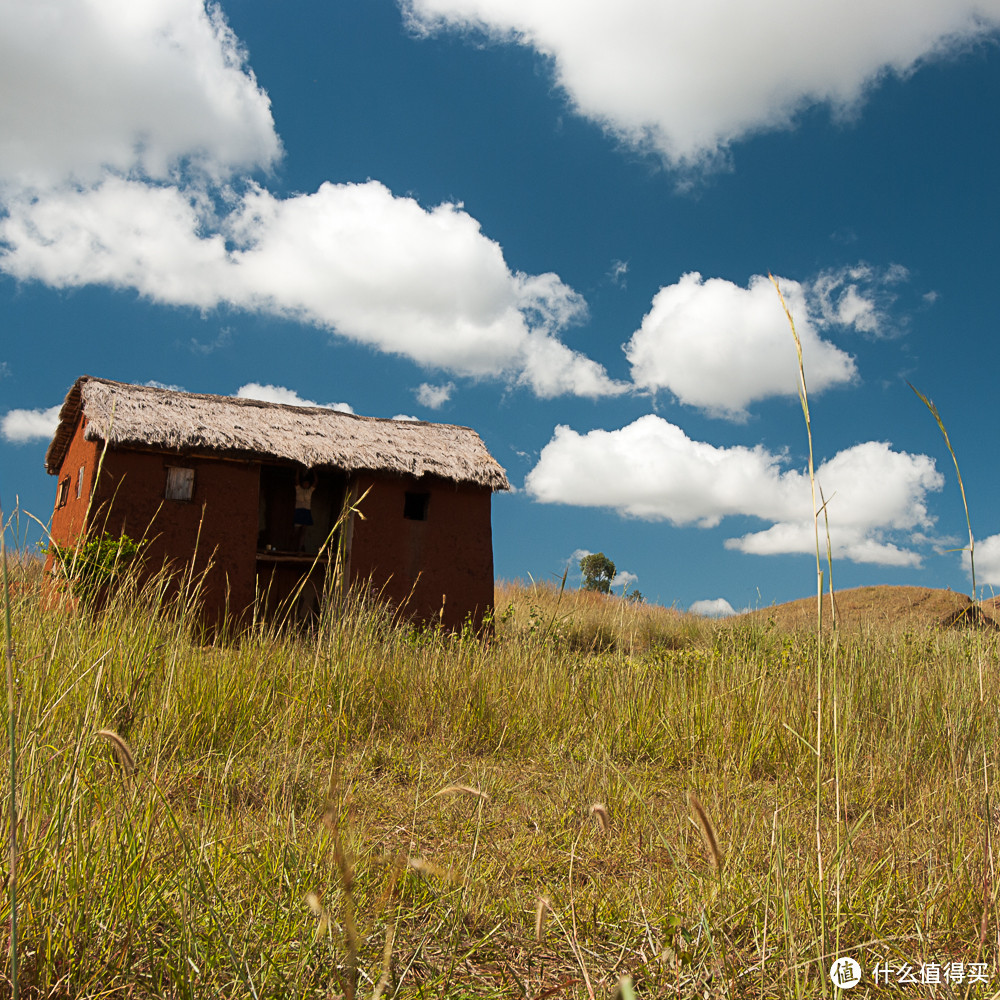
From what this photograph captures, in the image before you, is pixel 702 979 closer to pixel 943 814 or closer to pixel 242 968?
pixel 242 968

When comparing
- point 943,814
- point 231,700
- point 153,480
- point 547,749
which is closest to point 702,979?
point 943,814

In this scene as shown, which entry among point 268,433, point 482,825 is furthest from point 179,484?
point 482,825

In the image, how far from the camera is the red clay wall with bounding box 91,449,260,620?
951 centimetres

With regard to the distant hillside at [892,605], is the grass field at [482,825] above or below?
below

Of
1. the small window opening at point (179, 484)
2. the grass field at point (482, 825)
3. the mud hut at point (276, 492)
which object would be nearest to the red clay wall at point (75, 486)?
the mud hut at point (276, 492)

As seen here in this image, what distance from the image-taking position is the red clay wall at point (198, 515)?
374 inches

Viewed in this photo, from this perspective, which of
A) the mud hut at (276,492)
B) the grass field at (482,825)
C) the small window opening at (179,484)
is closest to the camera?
the grass field at (482,825)

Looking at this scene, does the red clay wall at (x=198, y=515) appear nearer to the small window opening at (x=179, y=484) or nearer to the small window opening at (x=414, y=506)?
the small window opening at (x=179, y=484)

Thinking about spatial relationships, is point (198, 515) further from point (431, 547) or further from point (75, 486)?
point (431, 547)

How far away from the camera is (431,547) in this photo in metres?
11.1

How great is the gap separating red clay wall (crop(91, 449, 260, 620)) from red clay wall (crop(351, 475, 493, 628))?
1.49 meters

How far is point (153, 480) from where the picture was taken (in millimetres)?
9742

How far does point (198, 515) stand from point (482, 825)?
7.92 metres

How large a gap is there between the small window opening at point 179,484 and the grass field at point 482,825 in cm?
534
